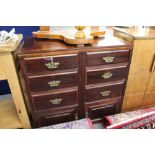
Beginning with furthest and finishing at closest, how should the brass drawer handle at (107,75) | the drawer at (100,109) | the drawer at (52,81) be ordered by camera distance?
the drawer at (100,109)
the brass drawer handle at (107,75)
the drawer at (52,81)

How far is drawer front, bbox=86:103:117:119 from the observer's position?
118 centimetres

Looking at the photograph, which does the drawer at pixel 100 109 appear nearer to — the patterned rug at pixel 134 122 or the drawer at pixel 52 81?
the patterned rug at pixel 134 122

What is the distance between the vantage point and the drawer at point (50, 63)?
0.83m

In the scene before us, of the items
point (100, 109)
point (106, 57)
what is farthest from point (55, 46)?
point (100, 109)

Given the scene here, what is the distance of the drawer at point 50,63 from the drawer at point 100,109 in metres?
0.44

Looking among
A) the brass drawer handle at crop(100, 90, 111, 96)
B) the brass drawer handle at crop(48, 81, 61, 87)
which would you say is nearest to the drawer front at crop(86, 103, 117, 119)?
the brass drawer handle at crop(100, 90, 111, 96)

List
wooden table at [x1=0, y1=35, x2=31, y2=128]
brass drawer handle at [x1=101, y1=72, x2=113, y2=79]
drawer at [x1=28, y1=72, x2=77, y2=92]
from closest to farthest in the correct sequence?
wooden table at [x1=0, y1=35, x2=31, y2=128], drawer at [x1=28, y1=72, x2=77, y2=92], brass drawer handle at [x1=101, y1=72, x2=113, y2=79]

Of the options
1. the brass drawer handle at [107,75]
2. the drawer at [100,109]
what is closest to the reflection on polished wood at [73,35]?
the brass drawer handle at [107,75]

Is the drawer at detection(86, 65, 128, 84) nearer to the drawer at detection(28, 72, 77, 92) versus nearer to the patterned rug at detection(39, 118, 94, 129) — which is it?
the drawer at detection(28, 72, 77, 92)

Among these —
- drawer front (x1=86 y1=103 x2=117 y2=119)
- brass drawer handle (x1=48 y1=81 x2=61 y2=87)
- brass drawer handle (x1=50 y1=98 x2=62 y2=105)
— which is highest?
brass drawer handle (x1=48 y1=81 x2=61 y2=87)

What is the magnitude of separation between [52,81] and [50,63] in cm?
14
